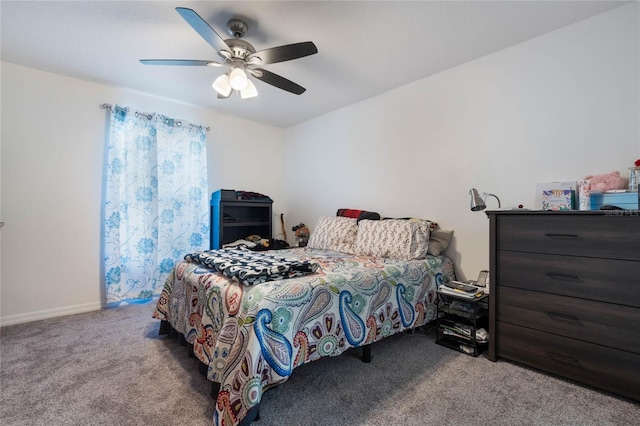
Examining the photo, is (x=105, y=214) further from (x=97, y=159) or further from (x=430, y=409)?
(x=430, y=409)

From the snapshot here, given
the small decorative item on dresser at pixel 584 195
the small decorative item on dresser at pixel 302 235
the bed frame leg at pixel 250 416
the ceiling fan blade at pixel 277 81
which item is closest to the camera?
the bed frame leg at pixel 250 416

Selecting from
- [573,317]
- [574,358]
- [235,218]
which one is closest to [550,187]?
[573,317]

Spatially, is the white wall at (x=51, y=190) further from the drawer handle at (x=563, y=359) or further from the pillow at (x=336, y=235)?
the drawer handle at (x=563, y=359)

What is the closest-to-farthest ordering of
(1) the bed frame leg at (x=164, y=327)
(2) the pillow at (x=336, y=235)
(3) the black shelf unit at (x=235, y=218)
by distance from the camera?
(1) the bed frame leg at (x=164, y=327)
(2) the pillow at (x=336, y=235)
(3) the black shelf unit at (x=235, y=218)

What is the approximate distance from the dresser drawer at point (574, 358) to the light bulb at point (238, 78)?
7.97 ft

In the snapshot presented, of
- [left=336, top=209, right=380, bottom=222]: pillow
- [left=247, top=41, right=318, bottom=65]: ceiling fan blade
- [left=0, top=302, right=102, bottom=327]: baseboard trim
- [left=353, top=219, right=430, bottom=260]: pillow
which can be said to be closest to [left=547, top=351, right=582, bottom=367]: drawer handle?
[left=353, top=219, right=430, bottom=260]: pillow

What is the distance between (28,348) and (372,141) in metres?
3.55

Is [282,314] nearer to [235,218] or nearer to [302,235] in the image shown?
[302,235]

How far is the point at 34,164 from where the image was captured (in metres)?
2.71

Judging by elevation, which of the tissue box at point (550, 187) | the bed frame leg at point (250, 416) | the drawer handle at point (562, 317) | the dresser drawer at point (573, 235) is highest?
the tissue box at point (550, 187)

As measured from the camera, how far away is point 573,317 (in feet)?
5.38

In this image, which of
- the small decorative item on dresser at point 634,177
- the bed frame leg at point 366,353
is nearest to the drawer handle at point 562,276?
the small decorative item on dresser at point 634,177

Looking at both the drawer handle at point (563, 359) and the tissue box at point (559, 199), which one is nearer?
the drawer handle at point (563, 359)

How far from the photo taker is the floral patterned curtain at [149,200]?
9.90 feet
